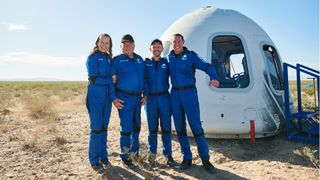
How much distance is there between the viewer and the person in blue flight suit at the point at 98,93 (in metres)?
5.02

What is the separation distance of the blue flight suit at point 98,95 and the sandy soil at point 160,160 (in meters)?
0.55

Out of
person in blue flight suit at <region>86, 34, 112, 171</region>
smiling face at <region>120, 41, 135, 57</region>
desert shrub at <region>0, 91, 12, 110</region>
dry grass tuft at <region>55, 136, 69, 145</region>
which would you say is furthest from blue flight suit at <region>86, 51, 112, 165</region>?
desert shrub at <region>0, 91, 12, 110</region>

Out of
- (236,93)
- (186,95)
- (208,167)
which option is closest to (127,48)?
(186,95)

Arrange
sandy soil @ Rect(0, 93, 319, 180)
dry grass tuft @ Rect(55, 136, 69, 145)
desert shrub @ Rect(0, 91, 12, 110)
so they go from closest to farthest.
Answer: sandy soil @ Rect(0, 93, 319, 180) < dry grass tuft @ Rect(55, 136, 69, 145) < desert shrub @ Rect(0, 91, 12, 110)

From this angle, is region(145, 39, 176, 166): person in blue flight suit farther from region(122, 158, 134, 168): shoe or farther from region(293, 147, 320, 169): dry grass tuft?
region(293, 147, 320, 169): dry grass tuft

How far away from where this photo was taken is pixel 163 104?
17.1 feet

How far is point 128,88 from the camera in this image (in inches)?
203

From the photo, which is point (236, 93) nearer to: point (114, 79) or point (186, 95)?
point (186, 95)

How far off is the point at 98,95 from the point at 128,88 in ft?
1.60

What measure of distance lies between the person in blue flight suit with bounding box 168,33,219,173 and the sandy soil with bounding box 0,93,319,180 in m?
0.33

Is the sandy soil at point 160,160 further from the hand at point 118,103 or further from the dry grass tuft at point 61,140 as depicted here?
the hand at point 118,103

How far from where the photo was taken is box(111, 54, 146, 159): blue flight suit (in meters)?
5.14

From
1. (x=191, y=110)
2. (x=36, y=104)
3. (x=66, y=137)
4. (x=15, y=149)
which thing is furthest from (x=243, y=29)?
(x=36, y=104)

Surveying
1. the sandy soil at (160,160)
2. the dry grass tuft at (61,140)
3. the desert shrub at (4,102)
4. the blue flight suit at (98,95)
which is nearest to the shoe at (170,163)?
the sandy soil at (160,160)
